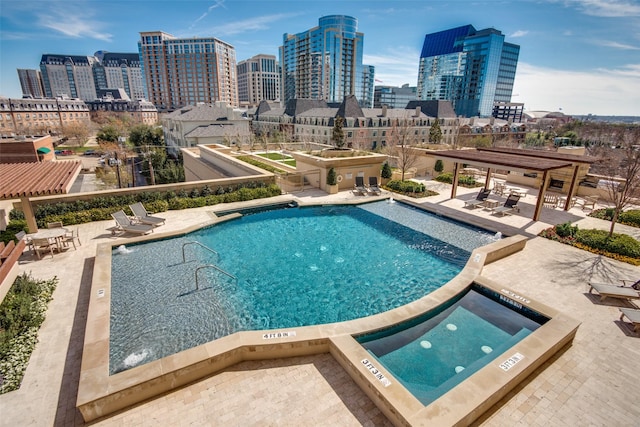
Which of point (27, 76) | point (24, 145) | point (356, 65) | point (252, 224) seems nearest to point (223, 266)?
point (252, 224)

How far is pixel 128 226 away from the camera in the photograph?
13.8 meters

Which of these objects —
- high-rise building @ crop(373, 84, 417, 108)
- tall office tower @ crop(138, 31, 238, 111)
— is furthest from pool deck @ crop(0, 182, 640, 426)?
high-rise building @ crop(373, 84, 417, 108)

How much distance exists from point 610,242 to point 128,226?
2047 cm

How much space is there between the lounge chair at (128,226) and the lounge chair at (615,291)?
16690 mm

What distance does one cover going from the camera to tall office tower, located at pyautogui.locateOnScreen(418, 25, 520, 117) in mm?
123688

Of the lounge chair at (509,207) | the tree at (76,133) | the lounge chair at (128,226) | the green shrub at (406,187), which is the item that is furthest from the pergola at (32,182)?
the tree at (76,133)

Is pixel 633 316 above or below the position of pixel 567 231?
below

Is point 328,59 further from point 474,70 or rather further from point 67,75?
point 67,75

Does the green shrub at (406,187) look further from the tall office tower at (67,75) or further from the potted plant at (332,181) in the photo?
the tall office tower at (67,75)

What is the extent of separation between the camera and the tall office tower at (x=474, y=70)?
12369 centimetres

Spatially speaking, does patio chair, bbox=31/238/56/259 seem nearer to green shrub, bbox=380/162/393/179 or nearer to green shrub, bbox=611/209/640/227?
green shrub, bbox=380/162/393/179

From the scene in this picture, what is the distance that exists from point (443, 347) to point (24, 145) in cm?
3999

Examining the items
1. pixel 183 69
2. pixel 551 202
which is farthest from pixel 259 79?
pixel 551 202

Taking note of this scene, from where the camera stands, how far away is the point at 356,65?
122 m
